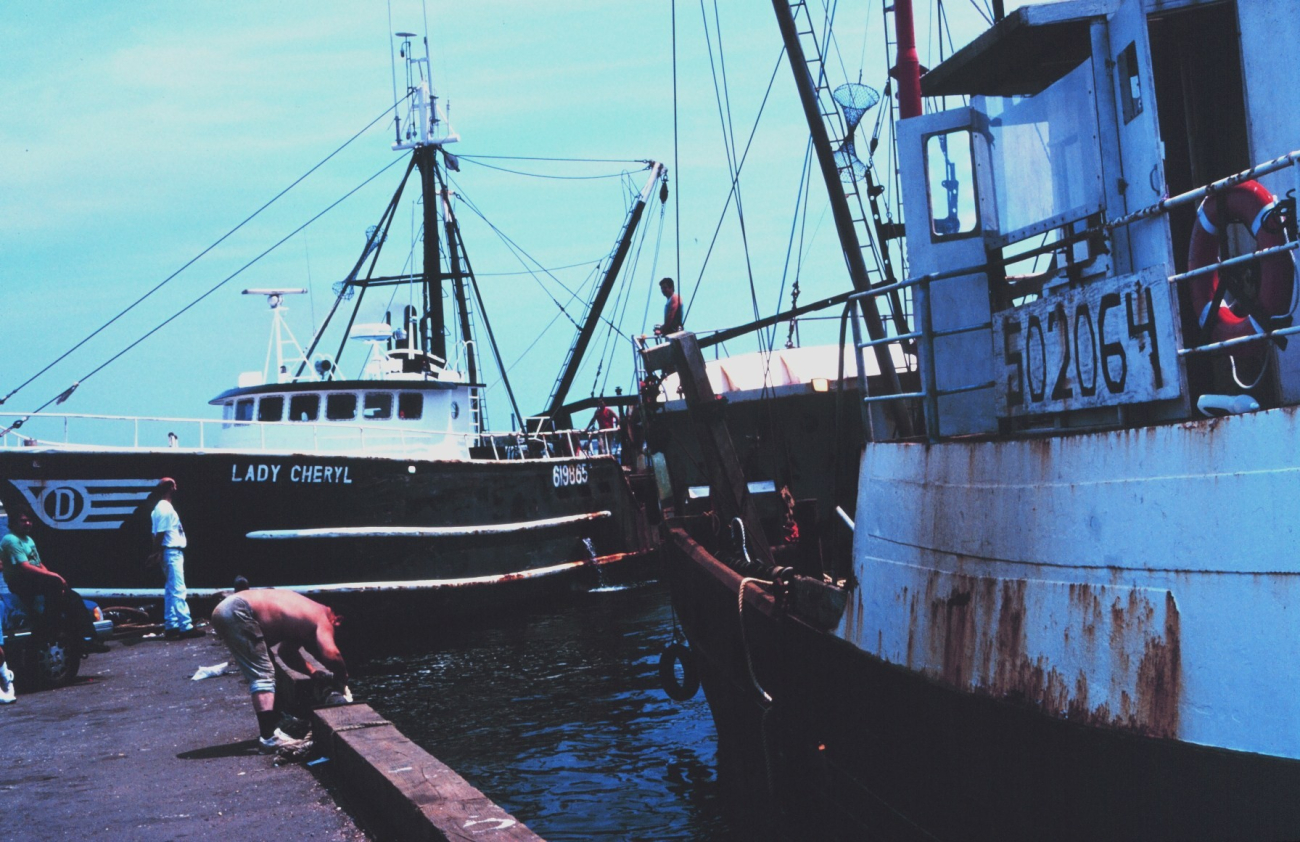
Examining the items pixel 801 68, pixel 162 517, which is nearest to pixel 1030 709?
pixel 801 68

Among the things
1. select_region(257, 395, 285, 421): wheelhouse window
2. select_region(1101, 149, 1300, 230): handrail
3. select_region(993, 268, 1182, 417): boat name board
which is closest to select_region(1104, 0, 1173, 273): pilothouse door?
select_region(993, 268, 1182, 417): boat name board

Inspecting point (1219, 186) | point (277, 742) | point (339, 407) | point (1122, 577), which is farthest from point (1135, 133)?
point (339, 407)

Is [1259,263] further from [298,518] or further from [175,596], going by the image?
[298,518]

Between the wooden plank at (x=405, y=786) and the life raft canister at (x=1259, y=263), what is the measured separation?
141 inches

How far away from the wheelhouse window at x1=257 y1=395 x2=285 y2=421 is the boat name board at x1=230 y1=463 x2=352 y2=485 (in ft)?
10.3

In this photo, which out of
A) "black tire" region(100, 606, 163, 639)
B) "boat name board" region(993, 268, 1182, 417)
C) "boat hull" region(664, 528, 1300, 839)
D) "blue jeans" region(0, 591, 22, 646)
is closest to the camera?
"boat hull" region(664, 528, 1300, 839)

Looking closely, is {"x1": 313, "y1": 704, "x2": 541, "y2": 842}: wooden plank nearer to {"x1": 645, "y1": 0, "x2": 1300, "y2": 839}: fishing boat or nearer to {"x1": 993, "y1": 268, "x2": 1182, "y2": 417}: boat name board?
{"x1": 645, "y1": 0, "x2": 1300, "y2": 839}: fishing boat

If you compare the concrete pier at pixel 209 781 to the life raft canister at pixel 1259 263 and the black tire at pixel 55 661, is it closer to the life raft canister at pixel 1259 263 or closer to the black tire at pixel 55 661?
the black tire at pixel 55 661

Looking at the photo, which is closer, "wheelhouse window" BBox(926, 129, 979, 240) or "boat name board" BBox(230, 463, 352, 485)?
"wheelhouse window" BBox(926, 129, 979, 240)

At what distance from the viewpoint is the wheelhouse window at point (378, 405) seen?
20.3m

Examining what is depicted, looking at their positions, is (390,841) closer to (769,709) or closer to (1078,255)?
(769,709)

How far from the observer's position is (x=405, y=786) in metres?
5.82

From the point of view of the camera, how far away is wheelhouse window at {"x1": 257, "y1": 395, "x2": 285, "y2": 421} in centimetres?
2009

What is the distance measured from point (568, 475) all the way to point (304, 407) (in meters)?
5.30
